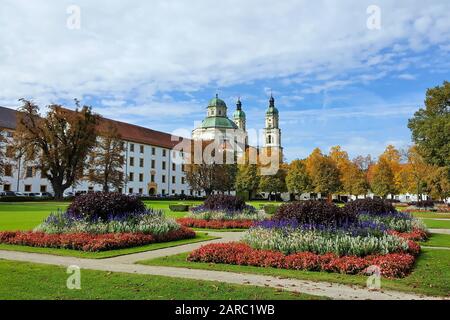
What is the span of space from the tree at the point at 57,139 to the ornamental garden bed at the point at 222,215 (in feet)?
107

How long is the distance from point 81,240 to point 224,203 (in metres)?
11.4

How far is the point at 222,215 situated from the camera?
2203 centimetres

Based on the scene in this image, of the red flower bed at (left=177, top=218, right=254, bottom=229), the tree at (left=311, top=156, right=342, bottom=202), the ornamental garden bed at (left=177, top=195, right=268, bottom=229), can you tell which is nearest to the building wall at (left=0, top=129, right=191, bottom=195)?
the tree at (left=311, top=156, right=342, bottom=202)

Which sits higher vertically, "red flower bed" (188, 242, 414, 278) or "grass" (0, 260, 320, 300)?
"red flower bed" (188, 242, 414, 278)

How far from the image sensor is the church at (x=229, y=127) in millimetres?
118625

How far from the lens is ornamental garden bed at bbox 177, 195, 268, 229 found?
20797 mm

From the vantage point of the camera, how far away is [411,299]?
7.12m

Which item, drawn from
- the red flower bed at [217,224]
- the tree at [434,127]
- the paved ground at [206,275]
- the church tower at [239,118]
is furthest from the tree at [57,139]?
the church tower at [239,118]

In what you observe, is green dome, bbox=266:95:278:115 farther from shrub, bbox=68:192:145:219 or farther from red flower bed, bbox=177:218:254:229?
shrub, bbox=68:192:145:219

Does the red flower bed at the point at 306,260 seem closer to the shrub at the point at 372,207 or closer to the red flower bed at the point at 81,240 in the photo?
the red flower bed at the point at 81,240

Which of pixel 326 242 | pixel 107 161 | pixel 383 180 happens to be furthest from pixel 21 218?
pixel 383 180

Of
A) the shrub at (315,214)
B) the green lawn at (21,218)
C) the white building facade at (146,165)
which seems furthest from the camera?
the white building facade at (146,165)

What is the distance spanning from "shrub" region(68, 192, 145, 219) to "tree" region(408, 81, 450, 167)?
88.8 feet
